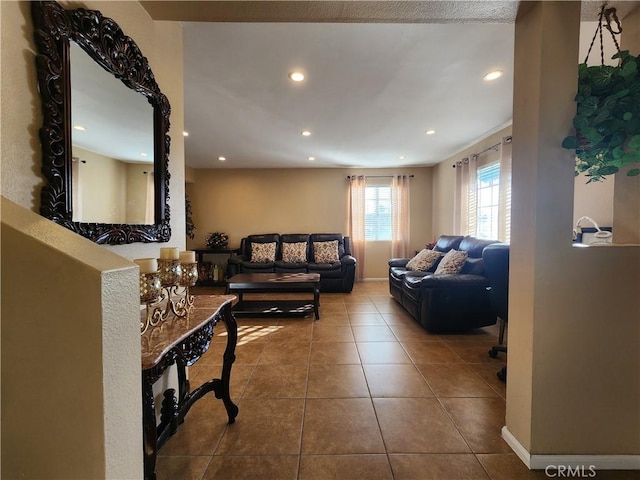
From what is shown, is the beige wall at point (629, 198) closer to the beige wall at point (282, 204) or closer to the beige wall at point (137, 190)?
the beige wall at point (137, 190)

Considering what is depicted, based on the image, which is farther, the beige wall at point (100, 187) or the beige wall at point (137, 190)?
the beige wall at point (137, 190)

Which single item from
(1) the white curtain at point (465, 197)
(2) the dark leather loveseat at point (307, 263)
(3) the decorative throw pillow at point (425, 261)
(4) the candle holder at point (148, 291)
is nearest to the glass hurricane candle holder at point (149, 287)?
(4) the candle holder at point (148, 291)

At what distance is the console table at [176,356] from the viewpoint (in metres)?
0.95

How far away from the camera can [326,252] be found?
5344 mm

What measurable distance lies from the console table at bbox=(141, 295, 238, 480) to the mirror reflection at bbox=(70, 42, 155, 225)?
538mm

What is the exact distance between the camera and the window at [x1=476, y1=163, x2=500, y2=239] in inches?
146

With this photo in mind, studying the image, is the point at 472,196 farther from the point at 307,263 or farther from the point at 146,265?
the point at 146,265

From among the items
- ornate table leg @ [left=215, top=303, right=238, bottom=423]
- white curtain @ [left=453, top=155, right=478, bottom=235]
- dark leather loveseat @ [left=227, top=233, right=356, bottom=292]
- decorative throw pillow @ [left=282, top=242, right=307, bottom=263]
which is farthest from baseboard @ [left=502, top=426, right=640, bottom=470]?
decorative throw pillow @ [left=282, top=242, right=307, bottom=263]

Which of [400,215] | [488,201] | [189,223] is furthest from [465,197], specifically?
[189,223]

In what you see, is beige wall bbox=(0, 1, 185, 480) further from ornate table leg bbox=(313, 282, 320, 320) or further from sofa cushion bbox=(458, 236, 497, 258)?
sofa cushion bbox=(458, 236, 497, 258)

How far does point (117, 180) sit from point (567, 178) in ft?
7.03

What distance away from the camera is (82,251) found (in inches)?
24.2

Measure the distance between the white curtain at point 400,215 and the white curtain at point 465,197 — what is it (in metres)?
1.17

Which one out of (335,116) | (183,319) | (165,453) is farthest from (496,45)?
(165,453)
